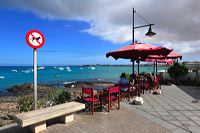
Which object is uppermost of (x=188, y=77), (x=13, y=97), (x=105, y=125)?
(x=188, y=77)

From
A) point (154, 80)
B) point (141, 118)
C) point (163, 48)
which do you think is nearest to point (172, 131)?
point (141, 118)

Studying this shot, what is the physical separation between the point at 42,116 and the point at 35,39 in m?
2.27

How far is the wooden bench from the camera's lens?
202 inches

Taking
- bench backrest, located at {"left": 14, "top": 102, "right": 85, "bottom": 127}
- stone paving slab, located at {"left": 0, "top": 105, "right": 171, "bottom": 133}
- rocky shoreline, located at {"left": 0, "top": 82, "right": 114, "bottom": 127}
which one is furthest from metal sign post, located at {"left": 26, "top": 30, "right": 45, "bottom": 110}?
rocky shoreline, located at {"left": 0, "top": 82, "right": 114, "bottom": 127}

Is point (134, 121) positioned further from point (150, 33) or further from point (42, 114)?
point (150, 33)

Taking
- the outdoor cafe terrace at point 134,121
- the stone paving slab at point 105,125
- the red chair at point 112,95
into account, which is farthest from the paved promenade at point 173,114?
the red chair at point 112,95

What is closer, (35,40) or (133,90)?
(35,40)

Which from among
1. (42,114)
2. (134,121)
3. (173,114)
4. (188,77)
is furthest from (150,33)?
(188,77)

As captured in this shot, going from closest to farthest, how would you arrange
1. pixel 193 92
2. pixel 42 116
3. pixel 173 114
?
pixel 42 116 → pixel 173 114 → pixel 193 92

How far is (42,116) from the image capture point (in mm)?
5461

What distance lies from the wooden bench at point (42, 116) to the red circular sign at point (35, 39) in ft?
6.35

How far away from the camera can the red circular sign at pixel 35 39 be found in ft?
19.4

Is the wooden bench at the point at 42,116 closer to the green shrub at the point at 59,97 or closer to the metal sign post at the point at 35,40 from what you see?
the metal sign post at the point at 35,40

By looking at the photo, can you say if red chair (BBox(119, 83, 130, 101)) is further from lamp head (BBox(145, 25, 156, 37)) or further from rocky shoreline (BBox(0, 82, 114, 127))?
lamp head (BBox(145, 25, 156, 37))
